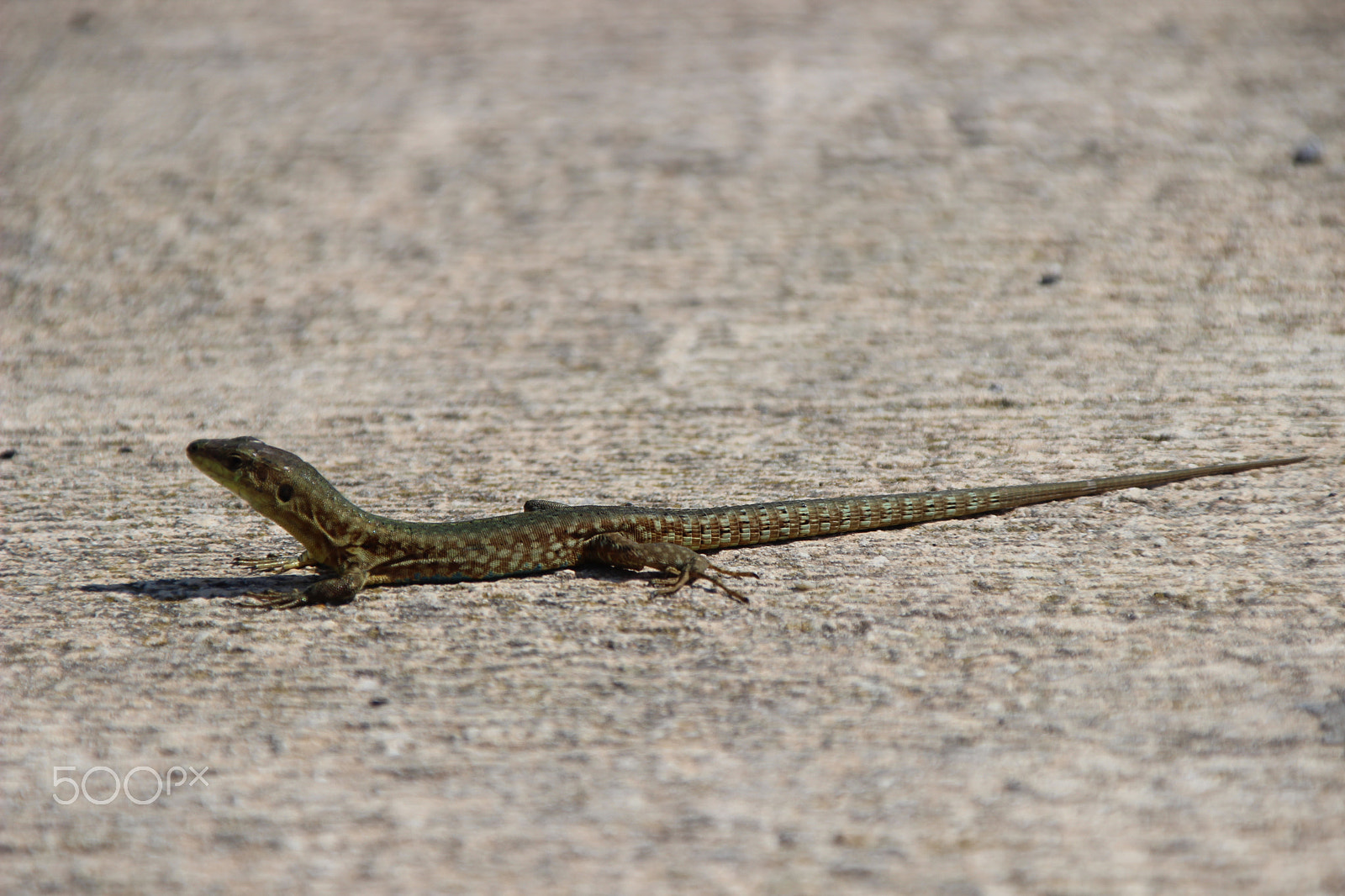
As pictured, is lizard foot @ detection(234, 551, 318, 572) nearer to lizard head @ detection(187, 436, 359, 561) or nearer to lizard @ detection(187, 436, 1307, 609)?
lizard @ detection(187, 436, 1307, 609)

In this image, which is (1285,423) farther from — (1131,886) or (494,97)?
(494,97)

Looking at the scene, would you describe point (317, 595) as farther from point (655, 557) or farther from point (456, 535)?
point (655, 557)

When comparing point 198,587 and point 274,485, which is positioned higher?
point 274,485

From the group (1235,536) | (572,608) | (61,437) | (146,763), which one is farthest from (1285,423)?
(61,437)

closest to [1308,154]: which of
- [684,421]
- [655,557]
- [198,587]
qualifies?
[684,421]

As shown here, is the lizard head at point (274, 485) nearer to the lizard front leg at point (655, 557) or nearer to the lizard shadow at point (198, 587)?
the lizard shadow at point (198, 587)

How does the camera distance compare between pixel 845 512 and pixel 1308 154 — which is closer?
pixel 845 512
